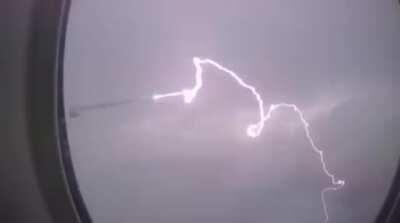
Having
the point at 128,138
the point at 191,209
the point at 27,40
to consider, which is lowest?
the point at 191,209

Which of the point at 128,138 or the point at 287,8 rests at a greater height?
the point at 287,8

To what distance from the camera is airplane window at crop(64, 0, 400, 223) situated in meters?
0.99

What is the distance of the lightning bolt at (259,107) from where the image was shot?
1.01 meters

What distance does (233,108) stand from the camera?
1.05m

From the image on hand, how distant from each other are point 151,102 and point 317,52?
335 millimetres

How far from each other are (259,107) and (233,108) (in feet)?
0.16

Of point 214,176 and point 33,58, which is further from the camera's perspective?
point 214,176

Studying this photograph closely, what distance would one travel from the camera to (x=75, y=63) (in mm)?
964

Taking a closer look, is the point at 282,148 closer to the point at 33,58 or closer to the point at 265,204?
the point at 265,204

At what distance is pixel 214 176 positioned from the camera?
3.47 ft

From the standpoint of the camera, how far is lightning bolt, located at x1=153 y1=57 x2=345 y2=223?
39.9 inches

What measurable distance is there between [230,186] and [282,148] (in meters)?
0.12

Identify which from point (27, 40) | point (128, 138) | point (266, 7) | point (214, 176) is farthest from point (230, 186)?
point (27, 40)

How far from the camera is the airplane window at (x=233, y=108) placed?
3.25 feet
